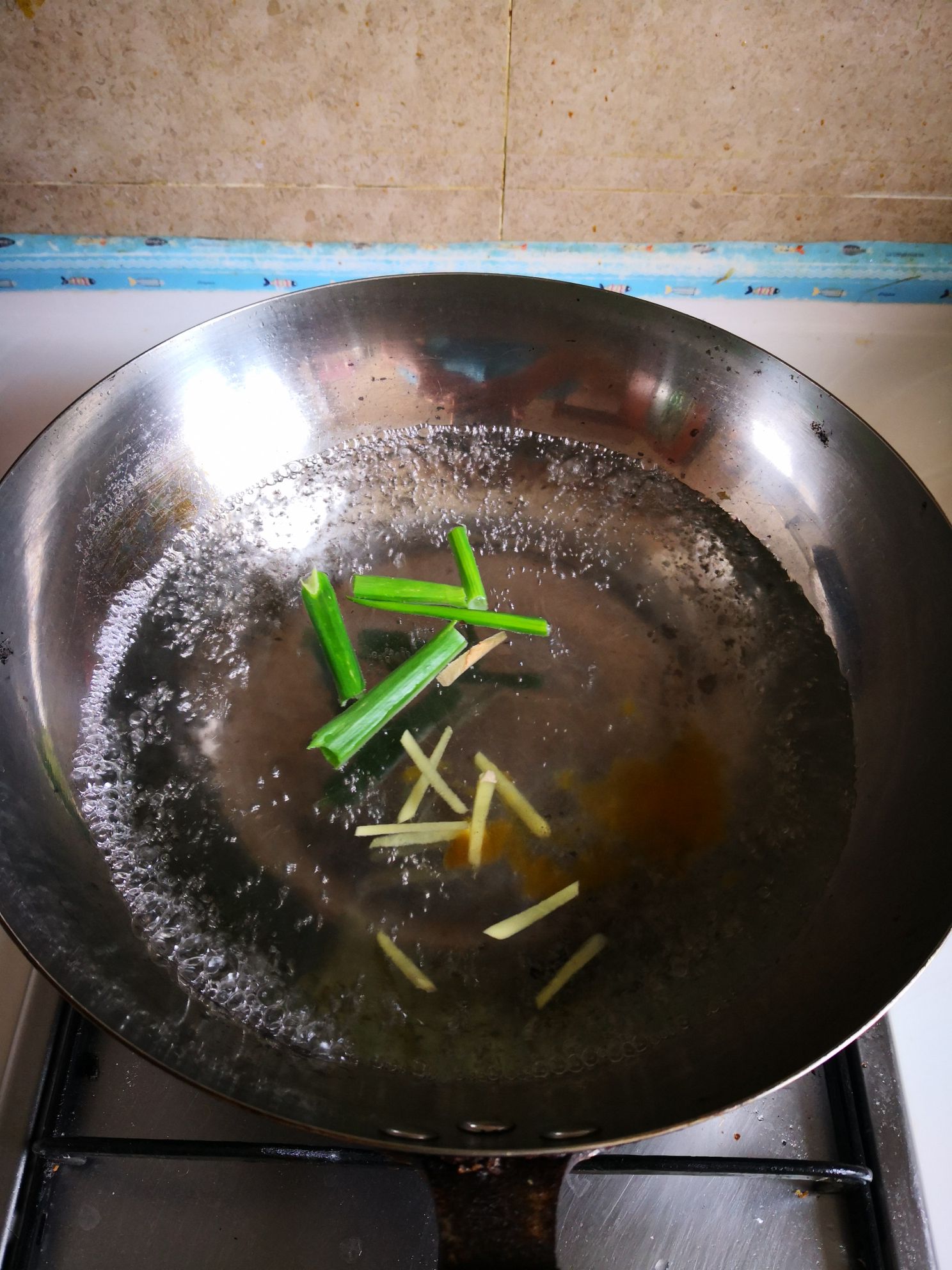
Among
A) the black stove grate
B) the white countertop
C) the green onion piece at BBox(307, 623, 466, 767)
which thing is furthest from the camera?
the white countertop

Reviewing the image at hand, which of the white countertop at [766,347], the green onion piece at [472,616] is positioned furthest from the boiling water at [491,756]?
the white countertop at [766,347]

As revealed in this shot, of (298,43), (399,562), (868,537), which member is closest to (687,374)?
(868,537)

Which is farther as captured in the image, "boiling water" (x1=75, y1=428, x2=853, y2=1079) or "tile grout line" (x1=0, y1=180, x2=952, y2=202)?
"tile grout line" (x1=0, y1=180, x2=952, y2=202)

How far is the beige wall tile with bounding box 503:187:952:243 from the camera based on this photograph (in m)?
0.91

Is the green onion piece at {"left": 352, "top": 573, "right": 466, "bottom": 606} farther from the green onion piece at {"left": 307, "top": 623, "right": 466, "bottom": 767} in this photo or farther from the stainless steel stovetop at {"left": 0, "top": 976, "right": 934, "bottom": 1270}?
the stainless steel stovetop at {"left": 0, "top": 976, "right": 934, "bottom": 1270}

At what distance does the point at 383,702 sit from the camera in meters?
0.71

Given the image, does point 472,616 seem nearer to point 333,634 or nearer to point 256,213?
point 333,634

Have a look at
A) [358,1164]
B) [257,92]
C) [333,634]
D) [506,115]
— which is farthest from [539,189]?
[358,1164]

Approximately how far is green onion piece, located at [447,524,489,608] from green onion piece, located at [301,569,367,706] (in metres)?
0.12

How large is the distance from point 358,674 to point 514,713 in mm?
145

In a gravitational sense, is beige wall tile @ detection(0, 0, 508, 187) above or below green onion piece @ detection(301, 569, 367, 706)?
above

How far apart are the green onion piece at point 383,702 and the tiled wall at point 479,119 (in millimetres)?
522

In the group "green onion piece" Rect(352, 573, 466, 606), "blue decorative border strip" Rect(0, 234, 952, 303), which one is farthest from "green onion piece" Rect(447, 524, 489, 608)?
"blue decorative border strip" Rect(0, 234, 952, 303)

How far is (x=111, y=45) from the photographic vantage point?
776mm
